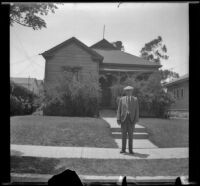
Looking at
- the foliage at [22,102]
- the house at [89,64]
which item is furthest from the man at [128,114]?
the foliage at [22,102]

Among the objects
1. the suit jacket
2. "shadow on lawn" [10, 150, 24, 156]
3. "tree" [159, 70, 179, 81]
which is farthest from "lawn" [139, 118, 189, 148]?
"shadow on lawn" [10, 150, 24, 156]

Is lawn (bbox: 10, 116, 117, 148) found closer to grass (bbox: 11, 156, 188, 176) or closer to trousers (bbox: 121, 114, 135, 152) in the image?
trousers (bbox: 121, 114, 135, 152)

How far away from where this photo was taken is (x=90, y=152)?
6316 mm

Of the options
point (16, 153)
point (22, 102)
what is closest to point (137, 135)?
point (16, 153)

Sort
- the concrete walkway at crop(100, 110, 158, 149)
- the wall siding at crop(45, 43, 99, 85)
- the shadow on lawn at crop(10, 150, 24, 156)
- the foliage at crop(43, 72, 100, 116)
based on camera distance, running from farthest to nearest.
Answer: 1. the foliage at crop(43, 72, 100, 116)
2. the wall siding at crop(45, 43, 99, 85)
3. the concrete walkway at crop(100, 110, 158, 149)
4. the shadow on lawn at crop(10, 150, 24, 156)

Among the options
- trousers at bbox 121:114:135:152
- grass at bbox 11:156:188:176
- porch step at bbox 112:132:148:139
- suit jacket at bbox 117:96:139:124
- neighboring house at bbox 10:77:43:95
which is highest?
neighboring house at bbox 10:77:43:95

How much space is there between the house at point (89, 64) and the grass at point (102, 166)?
3.60m

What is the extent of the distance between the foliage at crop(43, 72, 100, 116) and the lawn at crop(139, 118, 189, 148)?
2.23 m

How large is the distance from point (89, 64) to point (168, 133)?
4740 millimetres

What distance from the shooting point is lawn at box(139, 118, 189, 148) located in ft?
24.7
